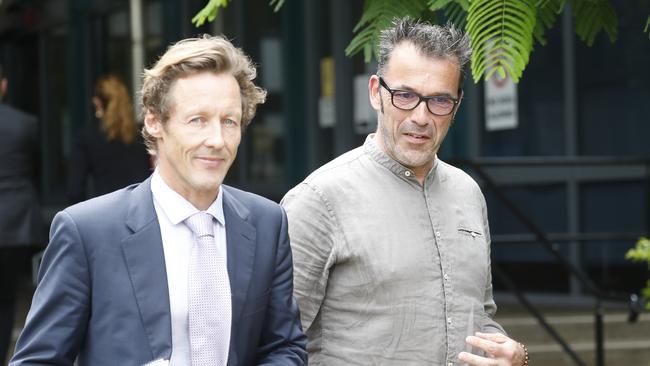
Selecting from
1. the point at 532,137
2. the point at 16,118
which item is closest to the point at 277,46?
the point at 532,137

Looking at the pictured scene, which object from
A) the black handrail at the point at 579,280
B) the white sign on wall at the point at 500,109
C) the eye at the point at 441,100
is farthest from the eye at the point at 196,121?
the white sign on wall at the point at 500,109

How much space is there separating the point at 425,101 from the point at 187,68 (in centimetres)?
64

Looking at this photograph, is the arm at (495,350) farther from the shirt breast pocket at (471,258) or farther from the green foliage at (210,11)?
the green foliage at (210,11)

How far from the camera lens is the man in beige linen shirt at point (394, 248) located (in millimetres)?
2881

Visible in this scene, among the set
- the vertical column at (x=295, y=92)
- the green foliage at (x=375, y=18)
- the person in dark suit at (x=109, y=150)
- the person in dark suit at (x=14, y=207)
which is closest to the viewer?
the green foliage at (x=375, y=18)

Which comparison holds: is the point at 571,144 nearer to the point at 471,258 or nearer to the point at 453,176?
the point at 453,176

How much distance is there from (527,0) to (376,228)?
722mm

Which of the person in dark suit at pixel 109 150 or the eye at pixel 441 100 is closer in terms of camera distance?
the eye at pixel 441 100

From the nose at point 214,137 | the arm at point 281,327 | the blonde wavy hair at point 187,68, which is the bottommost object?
the arm at point 281,327

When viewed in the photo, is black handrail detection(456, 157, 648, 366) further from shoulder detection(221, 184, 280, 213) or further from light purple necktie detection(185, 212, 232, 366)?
light purple necktie detection(185, 212, 232, 366)

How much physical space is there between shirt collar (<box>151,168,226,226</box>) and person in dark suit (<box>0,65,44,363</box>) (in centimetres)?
415

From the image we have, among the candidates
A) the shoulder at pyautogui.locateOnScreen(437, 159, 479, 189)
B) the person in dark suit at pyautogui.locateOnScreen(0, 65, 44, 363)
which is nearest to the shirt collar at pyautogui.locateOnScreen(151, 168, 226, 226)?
the shoulder at pyautogui.locateOnScreen(437, 159, 479, 189)

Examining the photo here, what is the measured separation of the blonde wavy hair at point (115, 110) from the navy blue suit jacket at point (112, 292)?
4.91 metres

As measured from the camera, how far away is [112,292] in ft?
8.04
